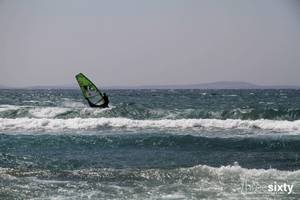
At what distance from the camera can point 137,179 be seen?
1116 centimetres

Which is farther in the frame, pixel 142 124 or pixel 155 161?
pixel 142 124

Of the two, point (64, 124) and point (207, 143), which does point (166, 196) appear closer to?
point (207, 143)

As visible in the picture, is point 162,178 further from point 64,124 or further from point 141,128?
point 64,124

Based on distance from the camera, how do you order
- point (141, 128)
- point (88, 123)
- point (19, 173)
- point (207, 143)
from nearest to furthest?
point (19, 173)
point (207, 143)
point (141, 128)
point (88, 123)

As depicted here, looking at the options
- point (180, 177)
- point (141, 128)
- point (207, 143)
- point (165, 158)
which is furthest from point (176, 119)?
point (180, 177)

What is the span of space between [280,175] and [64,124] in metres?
16.4

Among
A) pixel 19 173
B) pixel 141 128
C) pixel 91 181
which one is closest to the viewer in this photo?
pixel 91 181

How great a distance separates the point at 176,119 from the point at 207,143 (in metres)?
9.95

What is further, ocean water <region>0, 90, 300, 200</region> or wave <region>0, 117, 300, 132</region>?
wave <region>0, 117, 300, 132</region>

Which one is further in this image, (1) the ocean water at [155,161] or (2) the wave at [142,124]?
(2) the wave at [142,124]

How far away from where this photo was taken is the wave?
23.3m

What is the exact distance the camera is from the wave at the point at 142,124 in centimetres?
2328

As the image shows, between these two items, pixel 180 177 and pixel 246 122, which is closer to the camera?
pixel 180 177

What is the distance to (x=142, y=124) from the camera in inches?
982
